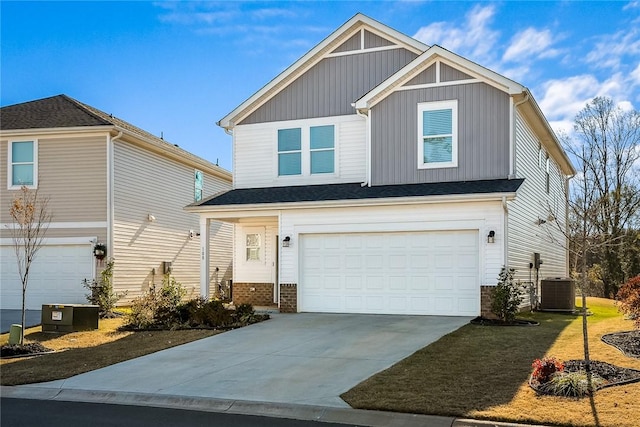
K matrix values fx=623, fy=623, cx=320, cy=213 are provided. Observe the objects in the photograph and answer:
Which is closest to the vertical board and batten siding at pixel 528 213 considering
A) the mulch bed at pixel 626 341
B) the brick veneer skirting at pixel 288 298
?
the mulch bed at pixel 626 341

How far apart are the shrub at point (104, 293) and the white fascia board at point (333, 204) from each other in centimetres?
378

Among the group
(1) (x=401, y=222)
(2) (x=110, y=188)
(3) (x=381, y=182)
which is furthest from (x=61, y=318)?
(3) (x=381, y=182)

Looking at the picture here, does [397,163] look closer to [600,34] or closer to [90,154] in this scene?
[600,34]

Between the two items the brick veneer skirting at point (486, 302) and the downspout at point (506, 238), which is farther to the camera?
the downspout at point (506, 238)

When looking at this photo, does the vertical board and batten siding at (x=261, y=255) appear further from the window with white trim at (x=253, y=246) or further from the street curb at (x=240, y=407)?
the street curb at (x=240, y=407)

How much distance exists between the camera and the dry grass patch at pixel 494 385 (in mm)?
7105

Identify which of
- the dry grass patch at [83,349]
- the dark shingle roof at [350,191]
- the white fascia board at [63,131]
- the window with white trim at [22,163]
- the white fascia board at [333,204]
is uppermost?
the white fascia board at [63,131]

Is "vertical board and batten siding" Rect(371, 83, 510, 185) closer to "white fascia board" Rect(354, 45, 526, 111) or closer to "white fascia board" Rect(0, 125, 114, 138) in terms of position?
"white fascia board" Rect(354, 45, 526, 111)

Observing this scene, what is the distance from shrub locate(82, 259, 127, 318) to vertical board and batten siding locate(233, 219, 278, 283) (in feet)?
13.0

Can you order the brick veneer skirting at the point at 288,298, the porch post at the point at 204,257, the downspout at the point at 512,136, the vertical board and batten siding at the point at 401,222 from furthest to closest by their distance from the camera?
the porch post at the point at 204,257 → the brick veneer skirting at the point at 288,298 → the downspout at the point at 512,136 → the vertical board and batten siding at the point at 401,222

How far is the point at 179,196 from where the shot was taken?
83.1 feet

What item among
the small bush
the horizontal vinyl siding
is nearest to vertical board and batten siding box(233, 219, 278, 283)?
the horizontal vinyl siding

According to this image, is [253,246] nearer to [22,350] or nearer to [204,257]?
[204,257]

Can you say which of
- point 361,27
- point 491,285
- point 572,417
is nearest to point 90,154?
point 361,27
